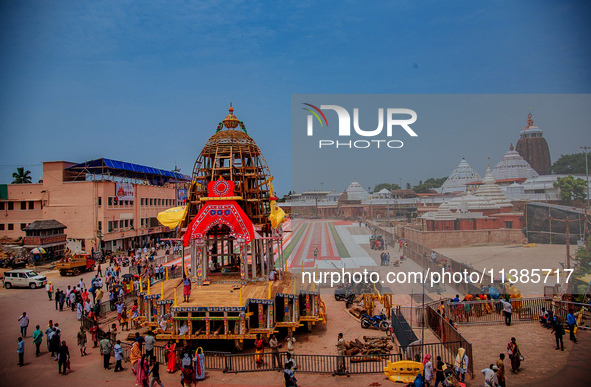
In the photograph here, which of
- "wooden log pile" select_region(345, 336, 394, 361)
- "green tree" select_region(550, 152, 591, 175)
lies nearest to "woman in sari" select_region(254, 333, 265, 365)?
"wooden log pile" select_region(345, 336, 394, 361)

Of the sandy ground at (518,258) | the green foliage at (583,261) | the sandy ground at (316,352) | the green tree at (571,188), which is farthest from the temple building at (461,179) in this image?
the sandy ground at (316,352)

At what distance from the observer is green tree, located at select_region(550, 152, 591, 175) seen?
34.4 meters

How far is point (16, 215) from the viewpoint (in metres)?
37.7

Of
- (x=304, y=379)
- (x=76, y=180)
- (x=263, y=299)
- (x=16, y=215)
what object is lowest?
(x=304, y=379)

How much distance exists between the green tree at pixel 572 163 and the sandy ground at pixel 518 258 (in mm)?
9067

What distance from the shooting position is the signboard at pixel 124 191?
1510 inches

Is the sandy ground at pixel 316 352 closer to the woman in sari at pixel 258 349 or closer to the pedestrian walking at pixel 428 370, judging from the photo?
the woman in sari at pixel 258 349

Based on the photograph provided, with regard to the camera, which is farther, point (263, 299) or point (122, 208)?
point (122, 208)

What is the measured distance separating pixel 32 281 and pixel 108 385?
17510 millimetres

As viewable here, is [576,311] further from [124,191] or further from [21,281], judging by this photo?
[124,191]

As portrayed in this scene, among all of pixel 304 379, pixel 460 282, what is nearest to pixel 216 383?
pixel 304 379

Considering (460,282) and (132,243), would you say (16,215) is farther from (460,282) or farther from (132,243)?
(460,282)

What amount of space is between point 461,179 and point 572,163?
30.6m

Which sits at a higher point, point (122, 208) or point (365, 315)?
point (122, 208)
